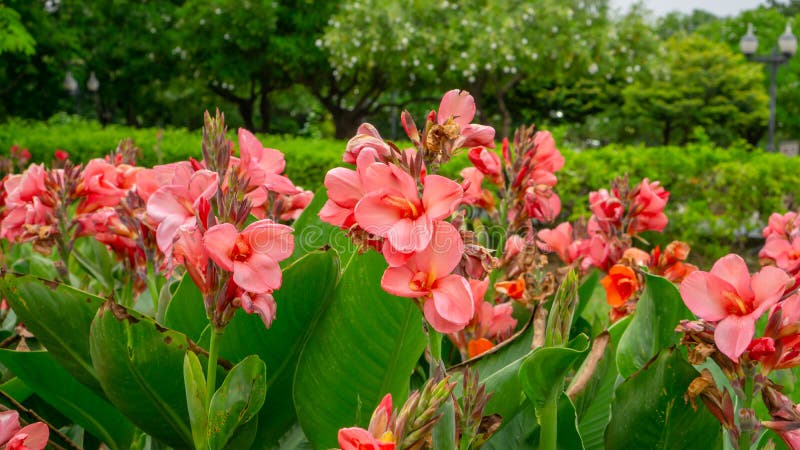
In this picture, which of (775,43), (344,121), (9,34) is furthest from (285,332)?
(775,43)

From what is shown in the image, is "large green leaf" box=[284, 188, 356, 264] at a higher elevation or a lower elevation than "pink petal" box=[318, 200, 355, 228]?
lower

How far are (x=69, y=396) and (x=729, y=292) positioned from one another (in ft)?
3.23

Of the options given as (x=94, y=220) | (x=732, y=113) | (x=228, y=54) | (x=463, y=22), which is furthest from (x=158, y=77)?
(x=94, y=220)

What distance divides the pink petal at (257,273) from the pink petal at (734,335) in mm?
497

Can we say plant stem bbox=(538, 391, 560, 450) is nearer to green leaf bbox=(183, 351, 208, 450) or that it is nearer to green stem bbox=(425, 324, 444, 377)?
green stem bbox=(425, 324, 444, 377)

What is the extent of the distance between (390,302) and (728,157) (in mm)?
7842

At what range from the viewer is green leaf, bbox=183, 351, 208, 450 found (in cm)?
90

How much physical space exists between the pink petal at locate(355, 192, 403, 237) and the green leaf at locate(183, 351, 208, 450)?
26cm

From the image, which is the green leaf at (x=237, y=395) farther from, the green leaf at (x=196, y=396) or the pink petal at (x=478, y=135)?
the pink petal at (x=478, y=135)

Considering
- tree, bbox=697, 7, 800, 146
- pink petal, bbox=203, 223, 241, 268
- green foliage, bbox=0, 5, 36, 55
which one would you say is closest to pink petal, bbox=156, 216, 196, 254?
pink petal, bbox=203, 223, 241, 268

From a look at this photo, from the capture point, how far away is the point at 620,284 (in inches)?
58.8

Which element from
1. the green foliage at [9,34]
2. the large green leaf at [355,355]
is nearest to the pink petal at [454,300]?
the large green leaf at [355,355]

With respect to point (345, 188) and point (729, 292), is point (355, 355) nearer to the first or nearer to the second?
point (345, 188)

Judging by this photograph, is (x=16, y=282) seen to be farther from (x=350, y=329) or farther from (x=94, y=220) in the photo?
(x=94, y=220)
